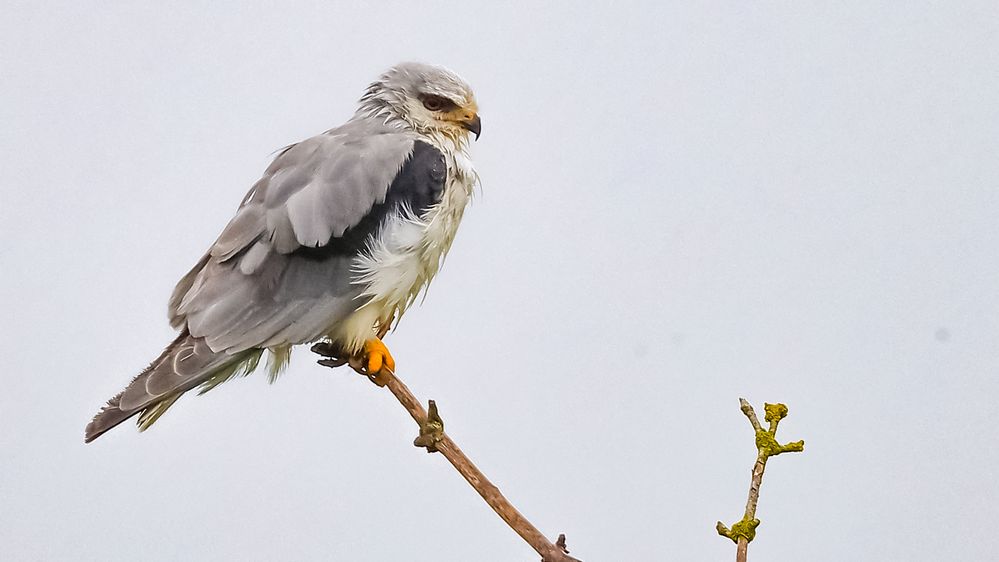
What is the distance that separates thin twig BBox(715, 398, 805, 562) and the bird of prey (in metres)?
0.93

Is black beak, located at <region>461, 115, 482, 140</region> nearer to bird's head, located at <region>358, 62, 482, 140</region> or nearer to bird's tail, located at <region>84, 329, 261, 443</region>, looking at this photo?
bird's head, located at <region>358, 62, 482, 140</region>

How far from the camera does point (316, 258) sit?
7.80ft

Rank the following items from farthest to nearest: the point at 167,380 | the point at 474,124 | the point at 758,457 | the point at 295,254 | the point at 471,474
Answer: the point at 474,124, the point at 295,254, the point at 167,380, the point at 471,474, the point at 758,457

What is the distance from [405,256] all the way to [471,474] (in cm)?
59

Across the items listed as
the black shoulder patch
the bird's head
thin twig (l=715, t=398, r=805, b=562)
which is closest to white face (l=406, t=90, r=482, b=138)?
the bird's head

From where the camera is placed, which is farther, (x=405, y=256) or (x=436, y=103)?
(x=436, y=103)

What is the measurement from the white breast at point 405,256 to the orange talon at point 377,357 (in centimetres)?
→ 2

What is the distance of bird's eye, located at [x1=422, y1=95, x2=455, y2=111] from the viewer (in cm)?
256

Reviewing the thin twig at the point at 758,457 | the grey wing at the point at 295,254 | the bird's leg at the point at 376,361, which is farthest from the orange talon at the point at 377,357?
the thin twig at the point at 758,457

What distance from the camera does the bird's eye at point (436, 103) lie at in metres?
2.56

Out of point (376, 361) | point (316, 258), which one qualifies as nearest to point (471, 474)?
point (376, 361)

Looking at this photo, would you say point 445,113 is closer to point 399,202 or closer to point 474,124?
point 474,124

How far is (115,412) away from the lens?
86.3 inches

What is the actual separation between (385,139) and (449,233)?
0.26 m
